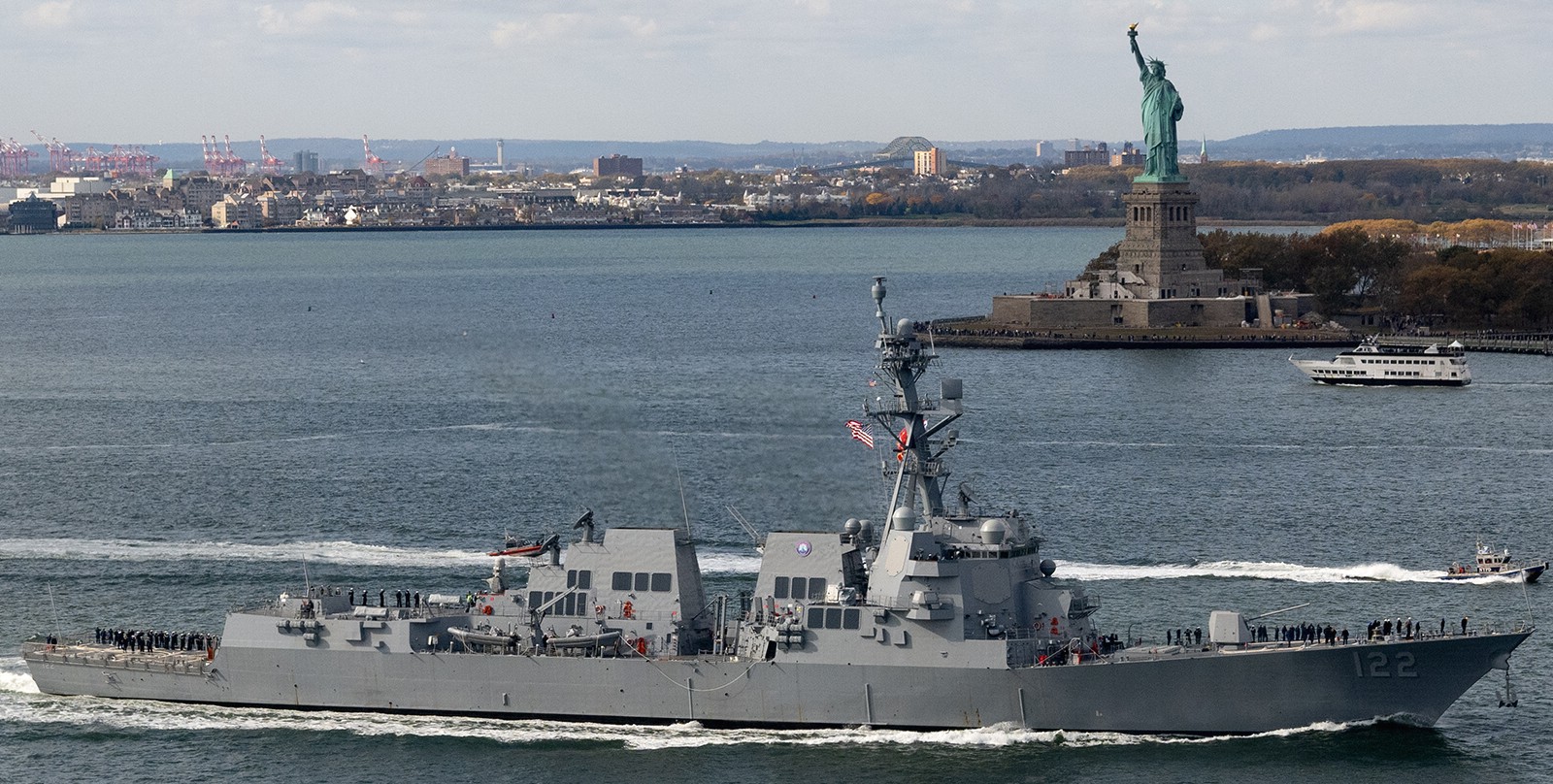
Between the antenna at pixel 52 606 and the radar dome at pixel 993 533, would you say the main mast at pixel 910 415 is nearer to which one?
the radar dome at pixel 993 533

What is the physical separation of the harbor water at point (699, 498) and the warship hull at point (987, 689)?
0.34 m

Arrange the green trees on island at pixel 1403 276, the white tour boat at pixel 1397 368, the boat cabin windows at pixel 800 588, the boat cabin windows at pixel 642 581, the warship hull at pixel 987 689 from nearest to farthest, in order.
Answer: the warship hull at pixel 987 689 → the boat cabin windows at pixel 800 588 → the boat cabin windows at pixel 642 581 → the white tour boat at pixel 1397 368 → the green trees on island at pixel 1403 276

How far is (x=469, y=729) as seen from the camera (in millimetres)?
41500

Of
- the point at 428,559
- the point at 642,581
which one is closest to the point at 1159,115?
the point at 428,559

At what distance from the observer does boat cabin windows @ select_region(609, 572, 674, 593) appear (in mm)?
41906

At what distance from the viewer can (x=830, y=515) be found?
54.4m

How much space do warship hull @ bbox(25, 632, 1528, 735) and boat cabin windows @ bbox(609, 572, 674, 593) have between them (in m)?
1.65

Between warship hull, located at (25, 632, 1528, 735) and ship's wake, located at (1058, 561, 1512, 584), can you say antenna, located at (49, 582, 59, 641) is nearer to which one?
warship hull, located at (25, 632, 1528, 735)

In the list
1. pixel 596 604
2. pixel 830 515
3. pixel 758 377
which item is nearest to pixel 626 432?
pixel 830 515

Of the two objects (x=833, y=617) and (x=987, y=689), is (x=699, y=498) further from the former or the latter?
(x=987, y=689)

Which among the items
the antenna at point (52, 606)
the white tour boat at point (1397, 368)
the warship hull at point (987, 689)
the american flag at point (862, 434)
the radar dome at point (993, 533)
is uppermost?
the american flag at point (862, 434)

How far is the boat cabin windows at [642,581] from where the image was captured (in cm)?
4191

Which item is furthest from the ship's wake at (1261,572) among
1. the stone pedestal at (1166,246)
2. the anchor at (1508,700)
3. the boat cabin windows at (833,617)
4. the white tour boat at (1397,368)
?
the stone pedestal at (1166,246)

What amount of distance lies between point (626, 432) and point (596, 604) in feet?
72.4
